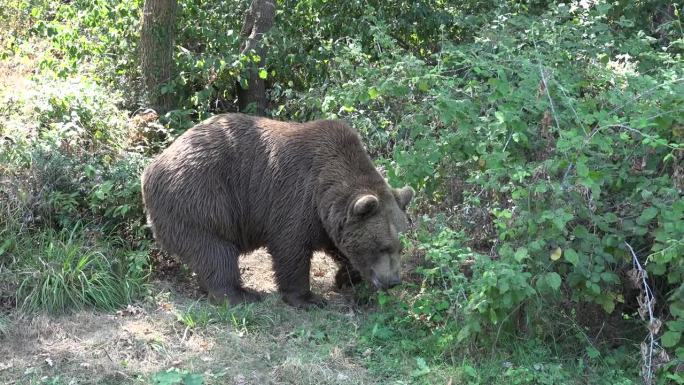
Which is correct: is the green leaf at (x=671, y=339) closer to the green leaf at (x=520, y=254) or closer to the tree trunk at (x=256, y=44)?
the green leaf at (x=520, y=254)

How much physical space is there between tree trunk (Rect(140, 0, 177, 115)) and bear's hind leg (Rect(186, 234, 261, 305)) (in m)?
2.66

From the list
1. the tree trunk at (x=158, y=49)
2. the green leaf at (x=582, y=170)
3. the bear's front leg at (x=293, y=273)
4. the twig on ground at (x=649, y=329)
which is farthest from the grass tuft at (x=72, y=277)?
the twig on ground at (x=649, y=329)

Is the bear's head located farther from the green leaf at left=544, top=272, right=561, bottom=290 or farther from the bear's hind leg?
the green leaf at left=544, top=272, right=561, bottom=290

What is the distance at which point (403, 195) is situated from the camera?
769 centimetres

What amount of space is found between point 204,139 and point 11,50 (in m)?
4.71

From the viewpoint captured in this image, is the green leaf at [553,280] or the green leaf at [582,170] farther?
the green leaf at [553,280]

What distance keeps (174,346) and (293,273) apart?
1.47 meters

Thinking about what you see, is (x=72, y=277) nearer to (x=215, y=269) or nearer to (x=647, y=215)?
(x=215, y=269)

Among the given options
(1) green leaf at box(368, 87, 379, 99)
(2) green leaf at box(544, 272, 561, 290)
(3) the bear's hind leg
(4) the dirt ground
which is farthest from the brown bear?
(2) green leaf at box(544, 272, 561, 290)

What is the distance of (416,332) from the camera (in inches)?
279

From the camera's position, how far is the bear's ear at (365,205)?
283 inches

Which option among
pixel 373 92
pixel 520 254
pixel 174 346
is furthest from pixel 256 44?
pixel 520 254

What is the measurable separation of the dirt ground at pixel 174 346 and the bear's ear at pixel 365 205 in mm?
1007

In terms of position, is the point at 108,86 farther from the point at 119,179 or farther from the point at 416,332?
the point at 416,332
